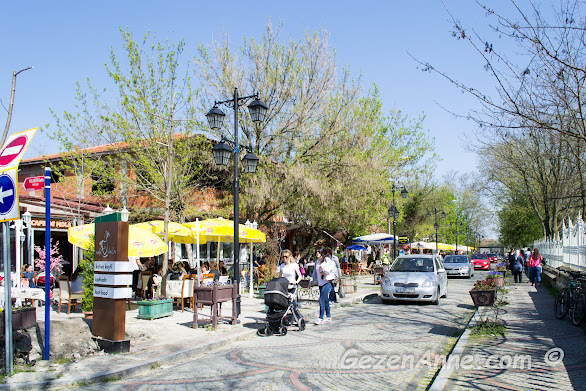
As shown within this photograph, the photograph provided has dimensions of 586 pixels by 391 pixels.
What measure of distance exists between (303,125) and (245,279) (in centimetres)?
770

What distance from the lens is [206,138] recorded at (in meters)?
21.2

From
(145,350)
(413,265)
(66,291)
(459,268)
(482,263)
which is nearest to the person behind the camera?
(145,350)

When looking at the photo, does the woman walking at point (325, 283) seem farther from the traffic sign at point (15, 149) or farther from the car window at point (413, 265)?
the traffic sign at point (15, 149)

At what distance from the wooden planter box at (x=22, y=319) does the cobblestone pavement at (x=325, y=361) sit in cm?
164

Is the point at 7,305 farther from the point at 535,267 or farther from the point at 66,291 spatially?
the point at 535,267

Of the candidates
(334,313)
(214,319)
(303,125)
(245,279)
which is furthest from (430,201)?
(214,319)

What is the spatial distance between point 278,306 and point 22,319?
176 inches

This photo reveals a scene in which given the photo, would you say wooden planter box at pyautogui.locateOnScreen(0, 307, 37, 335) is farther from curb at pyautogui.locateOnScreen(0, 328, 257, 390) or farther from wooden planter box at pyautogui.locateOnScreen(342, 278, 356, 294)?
wooden planter box at pyautogui.locateOnScreen(342, 278, 356, 294)

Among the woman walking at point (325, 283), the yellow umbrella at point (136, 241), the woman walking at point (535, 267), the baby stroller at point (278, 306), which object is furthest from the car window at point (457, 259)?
the yellow umbrella at point (136, 241)

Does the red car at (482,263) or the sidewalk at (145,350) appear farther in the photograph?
the red car at (482,263)

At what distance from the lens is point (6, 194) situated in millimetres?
6023

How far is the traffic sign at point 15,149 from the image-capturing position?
617 centimetres

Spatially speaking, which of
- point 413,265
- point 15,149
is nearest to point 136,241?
point 15,149

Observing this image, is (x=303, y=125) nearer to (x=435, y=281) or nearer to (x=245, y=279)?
(x=245, y=279)
